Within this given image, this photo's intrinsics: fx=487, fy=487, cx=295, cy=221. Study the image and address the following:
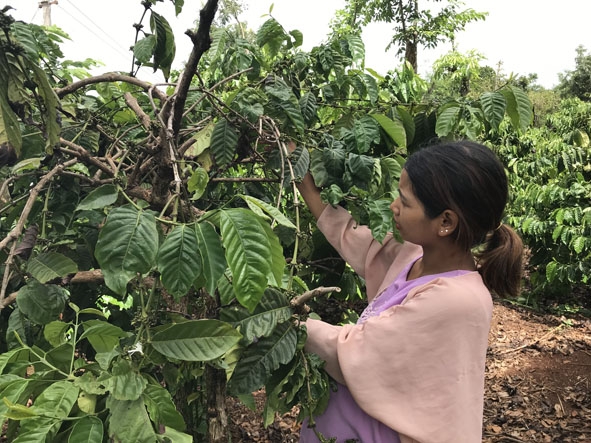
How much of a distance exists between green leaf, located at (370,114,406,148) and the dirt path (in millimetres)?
1798

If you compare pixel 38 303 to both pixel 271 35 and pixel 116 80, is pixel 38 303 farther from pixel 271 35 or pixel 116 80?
pixel 271 35

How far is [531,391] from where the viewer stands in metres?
3.27

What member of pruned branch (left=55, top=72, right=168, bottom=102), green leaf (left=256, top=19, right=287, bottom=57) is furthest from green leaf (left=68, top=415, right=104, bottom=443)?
green leaf (left=256, top=19, right=287, bottom=57)

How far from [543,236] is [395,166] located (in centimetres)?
433

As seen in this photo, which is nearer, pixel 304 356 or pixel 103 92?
pixel 304 356

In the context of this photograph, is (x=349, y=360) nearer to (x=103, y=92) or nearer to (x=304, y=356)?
(x=304, y=356)

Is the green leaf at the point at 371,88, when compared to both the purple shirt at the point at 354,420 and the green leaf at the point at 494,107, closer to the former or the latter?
the green leaf at the point at 494,107

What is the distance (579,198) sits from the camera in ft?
14.4

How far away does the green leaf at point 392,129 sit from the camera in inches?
53.4

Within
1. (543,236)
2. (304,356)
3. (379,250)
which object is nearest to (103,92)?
(379,250)

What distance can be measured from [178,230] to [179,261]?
5 cm

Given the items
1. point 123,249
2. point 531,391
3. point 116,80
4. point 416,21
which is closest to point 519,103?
point 116,80

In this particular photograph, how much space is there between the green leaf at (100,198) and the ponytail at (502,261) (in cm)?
85

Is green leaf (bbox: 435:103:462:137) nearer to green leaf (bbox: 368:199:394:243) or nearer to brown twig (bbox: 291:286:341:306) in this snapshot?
green leaf (bbox: 368:199:394:243)
